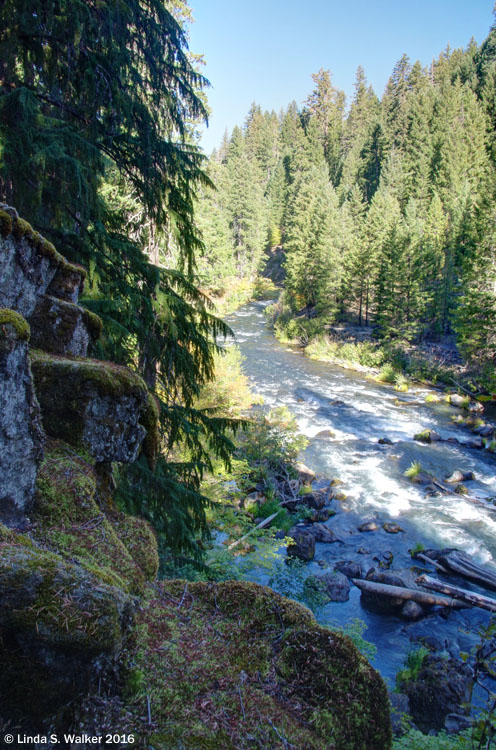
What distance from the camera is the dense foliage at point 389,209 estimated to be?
29.5 metres

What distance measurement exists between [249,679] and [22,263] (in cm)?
338

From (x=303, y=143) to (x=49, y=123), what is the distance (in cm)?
7914

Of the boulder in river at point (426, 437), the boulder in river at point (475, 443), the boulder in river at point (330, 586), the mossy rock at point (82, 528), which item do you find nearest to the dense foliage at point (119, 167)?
the mossy rock at point (82, 528)

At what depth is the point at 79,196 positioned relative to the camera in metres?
4.63

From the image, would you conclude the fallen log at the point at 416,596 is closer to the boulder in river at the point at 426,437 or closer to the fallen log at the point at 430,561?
the fallen log at the point at 430,561

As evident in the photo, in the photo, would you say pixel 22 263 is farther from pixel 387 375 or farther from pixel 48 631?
pixel 387 375

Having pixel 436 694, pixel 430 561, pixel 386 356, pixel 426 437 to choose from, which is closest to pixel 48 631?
pixel 436 694

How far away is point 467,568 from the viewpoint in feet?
35.6

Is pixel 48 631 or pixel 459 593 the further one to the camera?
pixel 459 593

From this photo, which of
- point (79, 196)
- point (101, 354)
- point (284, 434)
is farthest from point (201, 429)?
point (284, 434)

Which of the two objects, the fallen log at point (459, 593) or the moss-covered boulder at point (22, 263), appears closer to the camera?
the moss-covered boulder at point (22, 263)

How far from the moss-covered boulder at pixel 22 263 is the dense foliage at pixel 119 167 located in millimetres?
1104

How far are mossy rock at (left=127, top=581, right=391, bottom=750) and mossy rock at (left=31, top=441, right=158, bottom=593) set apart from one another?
305 millimetres

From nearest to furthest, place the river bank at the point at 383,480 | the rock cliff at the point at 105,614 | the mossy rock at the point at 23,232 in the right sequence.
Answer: the rock cliff at the point at 105,614
the mossy rock at the point at 23,232
the river bank at the point at 383,480
